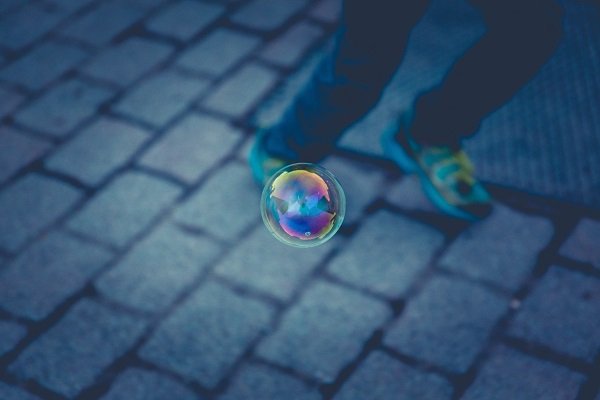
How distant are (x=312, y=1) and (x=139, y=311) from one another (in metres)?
2.06

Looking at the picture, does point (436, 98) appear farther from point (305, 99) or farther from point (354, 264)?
point (354, 264)

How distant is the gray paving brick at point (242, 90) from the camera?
9.33ft

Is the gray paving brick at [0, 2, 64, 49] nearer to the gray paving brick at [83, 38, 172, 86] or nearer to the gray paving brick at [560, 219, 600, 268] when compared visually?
the gray paving brick at [83, 38, 172, 86]

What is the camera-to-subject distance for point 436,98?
88.0 inches

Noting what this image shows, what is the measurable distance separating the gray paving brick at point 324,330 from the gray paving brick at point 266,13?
1.65 metres

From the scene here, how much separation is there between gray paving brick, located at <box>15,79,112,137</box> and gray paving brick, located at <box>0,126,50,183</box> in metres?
0.07

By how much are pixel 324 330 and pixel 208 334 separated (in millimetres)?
395

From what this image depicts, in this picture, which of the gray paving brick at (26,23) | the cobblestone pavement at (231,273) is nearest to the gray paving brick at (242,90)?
the cobblestone pavement at (231,273)

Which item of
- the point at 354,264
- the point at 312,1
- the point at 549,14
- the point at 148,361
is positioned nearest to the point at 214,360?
the point at 148,361

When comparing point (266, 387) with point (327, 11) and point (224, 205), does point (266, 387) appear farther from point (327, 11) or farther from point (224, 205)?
point (327, 11)

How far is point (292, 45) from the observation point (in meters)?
3.14

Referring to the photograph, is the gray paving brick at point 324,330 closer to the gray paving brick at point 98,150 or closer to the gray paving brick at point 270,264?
the gray paving brick at point 270,264

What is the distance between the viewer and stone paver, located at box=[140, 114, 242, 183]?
2586 millimetres

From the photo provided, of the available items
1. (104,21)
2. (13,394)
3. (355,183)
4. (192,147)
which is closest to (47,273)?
(13,394)
